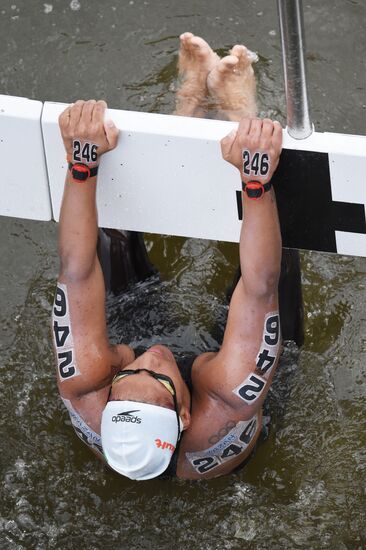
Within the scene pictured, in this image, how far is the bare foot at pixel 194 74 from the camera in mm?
3391

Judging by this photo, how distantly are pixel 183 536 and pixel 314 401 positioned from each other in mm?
695

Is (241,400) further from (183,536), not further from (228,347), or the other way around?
(183,536)

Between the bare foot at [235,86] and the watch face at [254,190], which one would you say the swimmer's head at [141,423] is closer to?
the watch face at [254,190]

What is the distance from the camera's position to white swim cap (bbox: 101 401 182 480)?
2.47 metres

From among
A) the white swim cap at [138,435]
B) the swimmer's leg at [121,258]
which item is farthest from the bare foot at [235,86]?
the white swim cap at [138,435]

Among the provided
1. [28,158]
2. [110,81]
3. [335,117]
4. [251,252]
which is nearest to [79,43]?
[110,81]

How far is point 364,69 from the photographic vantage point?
14.2ft

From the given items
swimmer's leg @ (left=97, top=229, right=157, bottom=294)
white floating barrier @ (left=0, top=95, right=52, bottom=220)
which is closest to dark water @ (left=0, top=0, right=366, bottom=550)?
swimmer's leg @ (left=97, top=229, right=157, bottom=294)

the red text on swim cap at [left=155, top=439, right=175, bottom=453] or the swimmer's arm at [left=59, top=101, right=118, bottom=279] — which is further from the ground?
the swimmer's arm at [left=59, top=101, right=118, bottom=279]

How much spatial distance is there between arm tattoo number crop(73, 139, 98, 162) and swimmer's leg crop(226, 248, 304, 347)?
2.53 ft

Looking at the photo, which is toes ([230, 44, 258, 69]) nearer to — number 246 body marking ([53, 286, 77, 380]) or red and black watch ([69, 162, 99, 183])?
red and black watch ([69, 162, 99, 183])

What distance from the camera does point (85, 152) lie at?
2510mm

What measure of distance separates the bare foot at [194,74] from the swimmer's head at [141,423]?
1.25 meters

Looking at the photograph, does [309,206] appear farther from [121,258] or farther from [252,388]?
[121,258]
